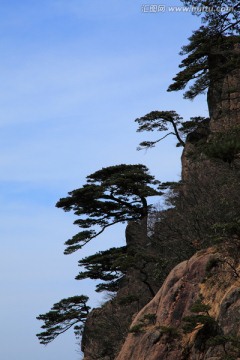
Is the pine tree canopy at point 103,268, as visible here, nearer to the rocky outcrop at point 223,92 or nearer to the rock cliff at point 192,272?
the rock cliff at point 192,272

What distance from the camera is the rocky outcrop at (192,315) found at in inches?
640

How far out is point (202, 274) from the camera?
19844 mm

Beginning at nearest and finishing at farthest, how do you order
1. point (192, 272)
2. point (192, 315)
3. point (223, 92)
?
point (192, 315), point (192, 272), point (223, 92)

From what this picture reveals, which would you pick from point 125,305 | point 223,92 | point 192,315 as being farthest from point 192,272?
point 223,92

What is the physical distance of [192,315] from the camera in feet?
57.0

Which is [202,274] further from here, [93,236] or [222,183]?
[93,236]

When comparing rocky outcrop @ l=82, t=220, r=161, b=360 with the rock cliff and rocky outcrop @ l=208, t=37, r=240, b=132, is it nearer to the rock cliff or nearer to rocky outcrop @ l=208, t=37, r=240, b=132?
the rock cliff

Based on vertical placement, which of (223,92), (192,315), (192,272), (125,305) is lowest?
(192,315)

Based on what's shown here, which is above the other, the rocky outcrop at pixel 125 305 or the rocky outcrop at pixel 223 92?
the rocky outcrop at pixel 223 92

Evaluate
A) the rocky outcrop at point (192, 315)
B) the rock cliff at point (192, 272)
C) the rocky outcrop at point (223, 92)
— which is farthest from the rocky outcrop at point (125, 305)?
the rocky outcrop at point (192, 315)

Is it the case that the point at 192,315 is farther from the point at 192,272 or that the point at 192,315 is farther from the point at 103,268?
the point at 103,268

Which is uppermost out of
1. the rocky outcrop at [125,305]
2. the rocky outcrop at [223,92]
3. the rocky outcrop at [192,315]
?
the rocky outcrop at [223,92]

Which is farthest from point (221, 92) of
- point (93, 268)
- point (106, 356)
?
point (106, 356)

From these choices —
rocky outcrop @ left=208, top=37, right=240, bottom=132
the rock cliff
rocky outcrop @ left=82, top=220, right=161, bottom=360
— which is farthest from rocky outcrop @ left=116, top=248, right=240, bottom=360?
rocky outcrop @ left=208, top=37, right=240, bottom=132
